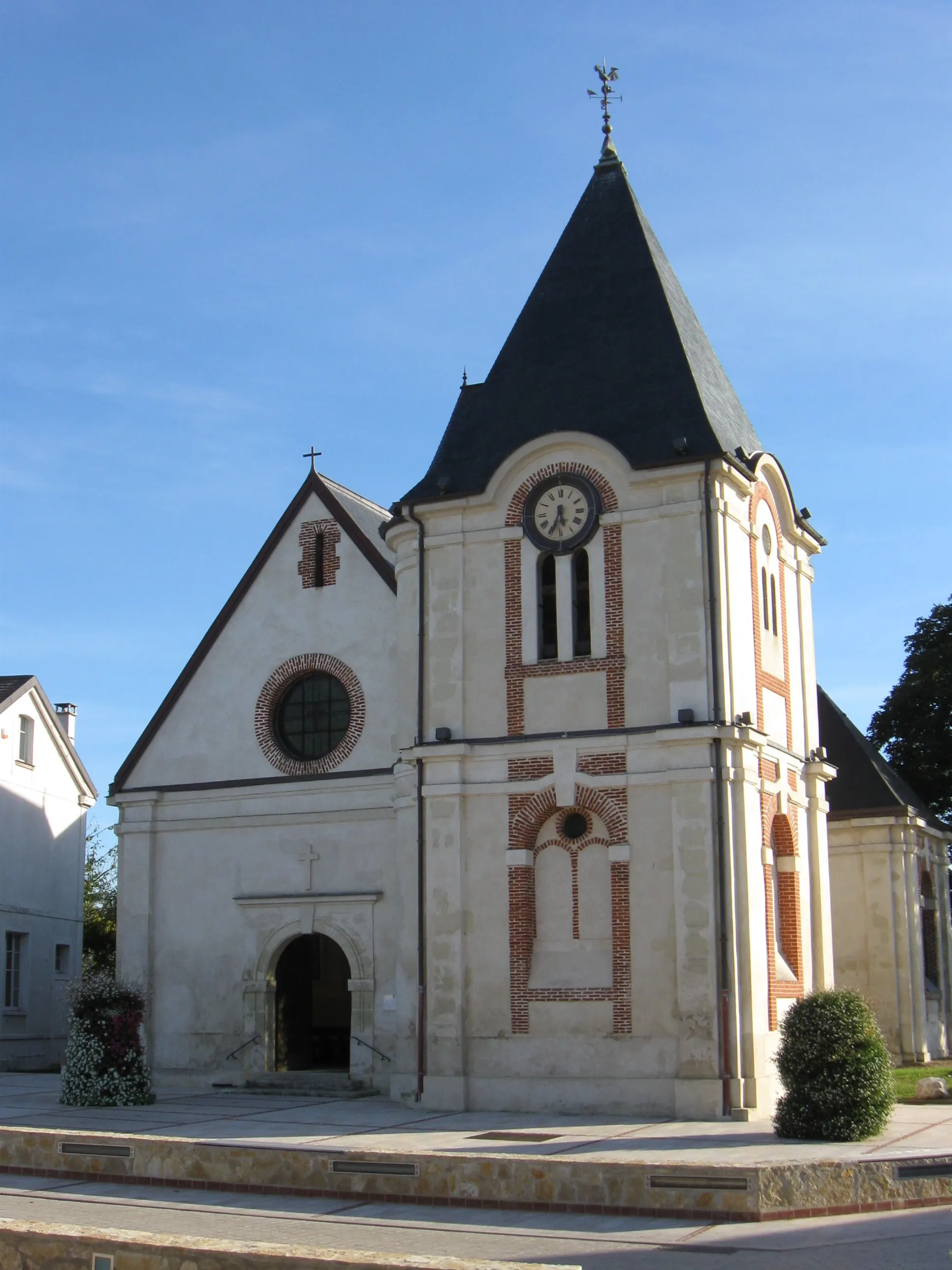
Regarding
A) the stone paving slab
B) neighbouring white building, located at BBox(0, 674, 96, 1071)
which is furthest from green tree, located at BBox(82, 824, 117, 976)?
the stone paving slab

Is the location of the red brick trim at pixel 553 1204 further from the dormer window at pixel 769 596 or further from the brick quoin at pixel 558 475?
the brick quoin at pixel 558 475

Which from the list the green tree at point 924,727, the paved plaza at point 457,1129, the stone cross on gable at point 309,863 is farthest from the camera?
the green tree at point 924,727

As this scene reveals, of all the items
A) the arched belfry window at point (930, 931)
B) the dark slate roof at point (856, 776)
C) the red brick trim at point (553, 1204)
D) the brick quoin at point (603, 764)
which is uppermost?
the dark slate roof at point (856, 776)

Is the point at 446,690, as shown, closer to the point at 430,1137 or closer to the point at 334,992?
the point at 430,1137

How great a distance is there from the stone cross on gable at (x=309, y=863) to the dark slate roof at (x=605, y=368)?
6283 mm

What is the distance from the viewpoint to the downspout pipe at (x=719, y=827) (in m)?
19.8

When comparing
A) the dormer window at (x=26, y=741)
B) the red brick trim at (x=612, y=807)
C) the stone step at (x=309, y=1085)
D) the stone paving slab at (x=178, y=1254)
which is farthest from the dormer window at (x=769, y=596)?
the dormer window at (x=26, y=741)

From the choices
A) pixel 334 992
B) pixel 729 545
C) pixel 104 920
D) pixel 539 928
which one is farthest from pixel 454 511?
pixel 104 920

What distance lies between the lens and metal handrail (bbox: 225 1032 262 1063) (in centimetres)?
2480

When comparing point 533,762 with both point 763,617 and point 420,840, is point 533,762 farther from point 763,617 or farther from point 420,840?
point 763,617

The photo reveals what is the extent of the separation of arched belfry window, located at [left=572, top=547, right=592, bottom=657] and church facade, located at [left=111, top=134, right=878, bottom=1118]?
1.4 inches

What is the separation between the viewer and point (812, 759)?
79.5 ft

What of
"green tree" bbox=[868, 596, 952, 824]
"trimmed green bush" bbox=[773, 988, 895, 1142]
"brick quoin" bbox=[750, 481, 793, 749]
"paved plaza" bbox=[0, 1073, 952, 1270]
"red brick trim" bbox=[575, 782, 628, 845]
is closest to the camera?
"paved plaza" bbox=[0, 1073, 952, 1270]

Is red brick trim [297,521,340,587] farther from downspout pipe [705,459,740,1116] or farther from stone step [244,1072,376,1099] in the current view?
stone step [244,1072,376,1099]
